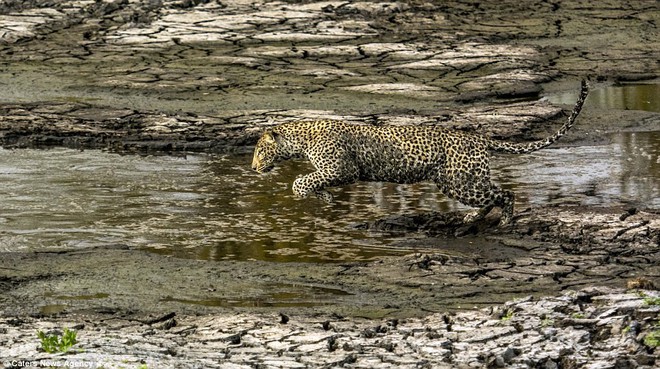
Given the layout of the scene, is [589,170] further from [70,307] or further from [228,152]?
[70,307]

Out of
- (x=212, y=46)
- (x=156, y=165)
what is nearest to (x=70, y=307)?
(x=156, y=165)

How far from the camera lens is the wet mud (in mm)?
6676

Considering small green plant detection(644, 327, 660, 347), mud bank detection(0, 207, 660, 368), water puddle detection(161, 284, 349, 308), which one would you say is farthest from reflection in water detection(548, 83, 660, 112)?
small green plant detection(644, 327, 660, 347)

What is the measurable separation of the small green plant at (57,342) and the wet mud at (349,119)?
0.05 meters

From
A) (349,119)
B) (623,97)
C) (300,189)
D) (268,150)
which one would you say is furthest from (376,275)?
(623,97)

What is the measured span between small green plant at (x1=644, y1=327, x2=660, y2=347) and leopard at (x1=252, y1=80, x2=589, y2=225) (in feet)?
10.6

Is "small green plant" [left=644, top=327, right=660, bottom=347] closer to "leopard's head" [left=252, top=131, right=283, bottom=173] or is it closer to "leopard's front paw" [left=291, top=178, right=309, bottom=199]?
"leopard's front paw" [left=291, top=178, right=309, bottom=199]

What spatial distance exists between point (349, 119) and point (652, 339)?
7.47 meters

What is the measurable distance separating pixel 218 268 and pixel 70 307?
1143 millimetres

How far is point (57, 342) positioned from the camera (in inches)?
253

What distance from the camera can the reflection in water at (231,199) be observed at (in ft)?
30.6

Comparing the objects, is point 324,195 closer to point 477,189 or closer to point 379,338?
point 477,189

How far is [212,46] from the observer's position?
58.7 feet

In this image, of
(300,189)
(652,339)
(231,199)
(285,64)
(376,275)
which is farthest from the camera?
(285,64)
